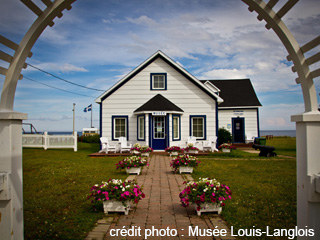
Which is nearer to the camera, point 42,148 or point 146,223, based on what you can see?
point 146,223

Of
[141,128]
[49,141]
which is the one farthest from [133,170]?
[49,141]

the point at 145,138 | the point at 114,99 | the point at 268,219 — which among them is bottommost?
the point at 268,219

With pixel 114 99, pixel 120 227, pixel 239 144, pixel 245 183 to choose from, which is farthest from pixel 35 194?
pixel 239 144

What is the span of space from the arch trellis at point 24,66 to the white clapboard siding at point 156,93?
49.3 ft

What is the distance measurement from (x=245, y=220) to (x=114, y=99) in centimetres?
1460

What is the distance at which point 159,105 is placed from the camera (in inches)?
687

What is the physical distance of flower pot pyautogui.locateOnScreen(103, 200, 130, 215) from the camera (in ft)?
17.9

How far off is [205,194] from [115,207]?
1830 millimetres

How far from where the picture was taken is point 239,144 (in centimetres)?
2366

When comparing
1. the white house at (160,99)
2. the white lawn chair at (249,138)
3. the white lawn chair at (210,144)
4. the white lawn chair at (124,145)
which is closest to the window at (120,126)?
the white house at (160,99)

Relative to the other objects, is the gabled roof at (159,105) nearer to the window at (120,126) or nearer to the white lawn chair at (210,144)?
the window at (120,126)

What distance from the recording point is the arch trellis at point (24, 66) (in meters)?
3.17

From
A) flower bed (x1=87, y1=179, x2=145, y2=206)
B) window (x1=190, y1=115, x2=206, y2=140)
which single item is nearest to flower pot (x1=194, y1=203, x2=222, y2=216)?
flower bed (x1=87, y1=179, x2=145, y2=206)

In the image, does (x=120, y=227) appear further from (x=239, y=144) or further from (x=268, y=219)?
(x=239, y=144)
